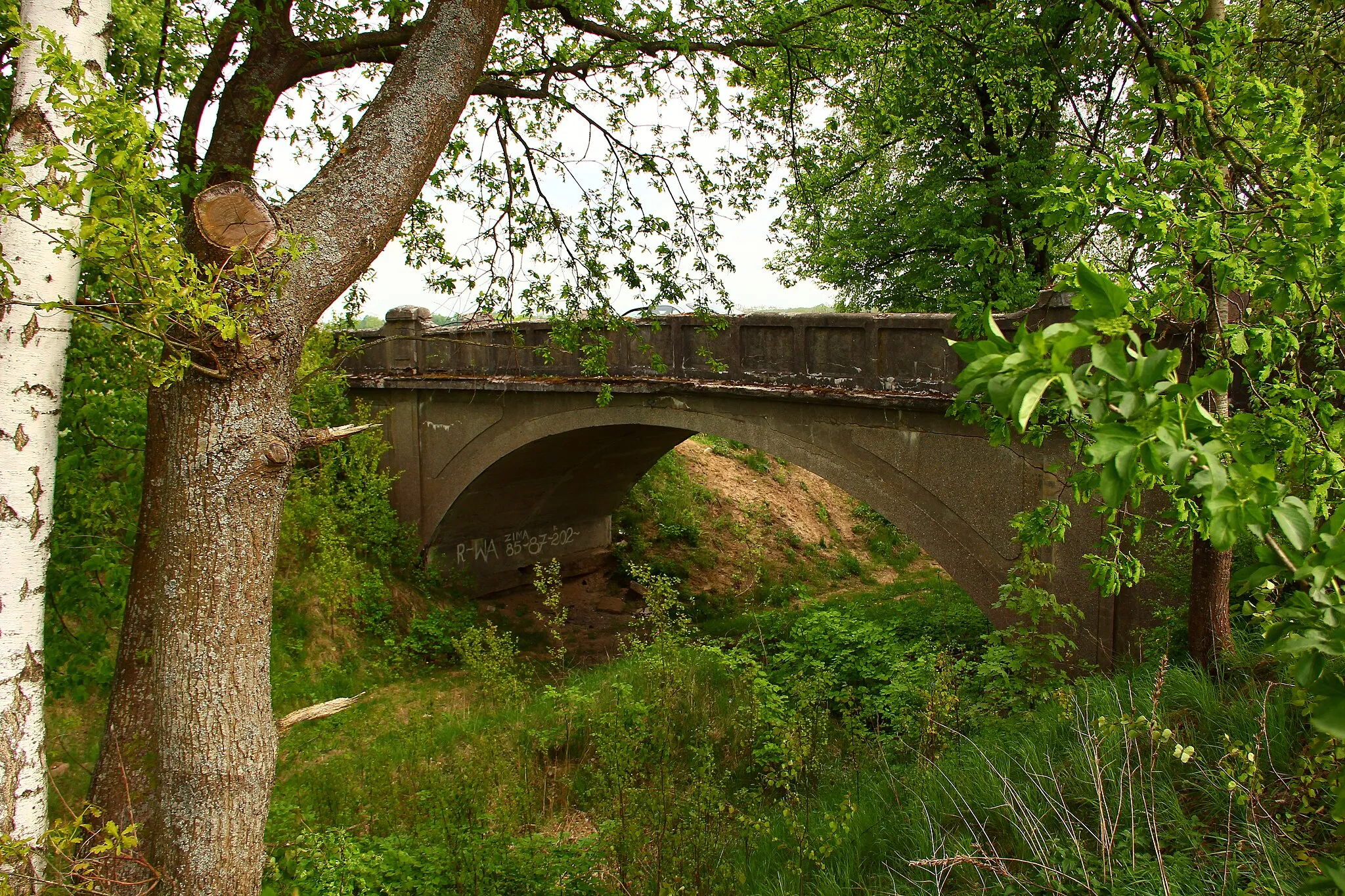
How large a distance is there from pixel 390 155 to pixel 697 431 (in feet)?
21.9

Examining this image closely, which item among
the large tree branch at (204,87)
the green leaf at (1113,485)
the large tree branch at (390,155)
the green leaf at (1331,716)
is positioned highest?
the large tree branch at (204,87)

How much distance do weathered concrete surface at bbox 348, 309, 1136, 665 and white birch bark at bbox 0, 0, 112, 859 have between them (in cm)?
155

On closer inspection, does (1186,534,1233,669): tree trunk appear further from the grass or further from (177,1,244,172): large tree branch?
(177,1,244,172): large tree branch

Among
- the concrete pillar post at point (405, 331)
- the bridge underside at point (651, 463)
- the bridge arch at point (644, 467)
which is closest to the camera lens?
the bridge underside at point (651, 463)

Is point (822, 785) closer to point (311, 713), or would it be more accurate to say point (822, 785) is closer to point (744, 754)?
point (744, 754)

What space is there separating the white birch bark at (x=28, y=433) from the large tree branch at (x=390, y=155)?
0.78 metres

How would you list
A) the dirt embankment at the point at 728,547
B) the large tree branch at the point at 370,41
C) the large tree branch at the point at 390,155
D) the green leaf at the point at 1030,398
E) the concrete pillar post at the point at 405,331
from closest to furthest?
the green leaf at the point at 1030,398 < the large tree branch at the point at 390,155 < the large tree branch at the point at 370,41 < the concrete pillar post at the point at 405,331 < the dirt embankment at the point at 728,547

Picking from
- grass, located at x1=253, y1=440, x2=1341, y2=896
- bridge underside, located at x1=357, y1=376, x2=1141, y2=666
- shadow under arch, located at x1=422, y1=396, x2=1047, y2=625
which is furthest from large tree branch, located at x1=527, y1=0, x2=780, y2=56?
grass, located at x1=253, y1=440, x2=1341, y2=896

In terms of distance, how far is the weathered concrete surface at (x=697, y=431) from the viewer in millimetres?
A: 7094

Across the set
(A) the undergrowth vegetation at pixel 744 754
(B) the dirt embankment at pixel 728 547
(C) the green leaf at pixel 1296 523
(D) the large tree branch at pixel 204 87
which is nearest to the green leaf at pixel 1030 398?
(C) the green leaf at pixel 1296 523

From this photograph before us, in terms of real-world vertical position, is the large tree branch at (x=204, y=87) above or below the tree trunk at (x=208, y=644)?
above

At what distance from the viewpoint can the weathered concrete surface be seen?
7094 millimetres

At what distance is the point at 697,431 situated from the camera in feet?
31.9

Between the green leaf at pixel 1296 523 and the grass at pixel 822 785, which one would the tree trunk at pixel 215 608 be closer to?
the grass at pixel 822 785
